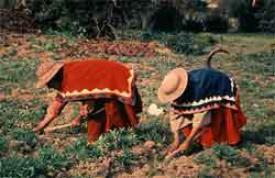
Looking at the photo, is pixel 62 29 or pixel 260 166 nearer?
pixel 260 166

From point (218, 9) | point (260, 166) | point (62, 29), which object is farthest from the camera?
point (218, 9)

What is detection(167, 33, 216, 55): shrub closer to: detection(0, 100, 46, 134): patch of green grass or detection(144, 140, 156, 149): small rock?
detection(0, 100, 46, 134): patch of green grass

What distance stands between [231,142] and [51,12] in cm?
1082

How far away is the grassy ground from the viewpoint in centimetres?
742

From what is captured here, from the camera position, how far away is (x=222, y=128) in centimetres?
822

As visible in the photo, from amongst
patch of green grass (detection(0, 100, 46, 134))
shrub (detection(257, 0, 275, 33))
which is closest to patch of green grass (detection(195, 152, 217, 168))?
patch of green grass (detection(0, 100, 46, 134))

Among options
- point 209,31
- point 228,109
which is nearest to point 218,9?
point 209,31

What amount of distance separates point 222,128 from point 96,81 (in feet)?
4.85

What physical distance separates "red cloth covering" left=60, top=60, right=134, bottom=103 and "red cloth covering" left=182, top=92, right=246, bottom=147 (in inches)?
32.3

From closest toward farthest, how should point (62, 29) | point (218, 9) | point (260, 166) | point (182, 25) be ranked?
point (260, 166) < point (62, 29) < point (182, 25) < point (218, 9)

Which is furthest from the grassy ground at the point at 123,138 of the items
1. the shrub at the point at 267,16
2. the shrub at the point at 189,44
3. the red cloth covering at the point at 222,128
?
the shrub at the point at 267,16

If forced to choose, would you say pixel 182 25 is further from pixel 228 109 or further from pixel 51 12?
pixel 228 109

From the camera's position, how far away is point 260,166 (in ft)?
25.6

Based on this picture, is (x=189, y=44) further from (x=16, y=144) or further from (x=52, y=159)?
(x=52, y=159)
